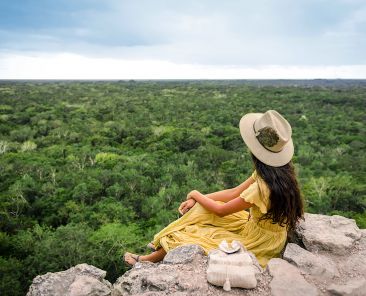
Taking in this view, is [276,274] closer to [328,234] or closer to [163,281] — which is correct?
[163,281]

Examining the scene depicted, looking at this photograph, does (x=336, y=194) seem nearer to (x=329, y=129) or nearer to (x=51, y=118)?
(x=329, y=129)

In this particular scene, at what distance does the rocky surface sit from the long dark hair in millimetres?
384

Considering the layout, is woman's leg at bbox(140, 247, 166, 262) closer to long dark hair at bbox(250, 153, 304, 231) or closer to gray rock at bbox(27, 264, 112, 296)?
gray rock at bbox(27, 264, 112, 296)

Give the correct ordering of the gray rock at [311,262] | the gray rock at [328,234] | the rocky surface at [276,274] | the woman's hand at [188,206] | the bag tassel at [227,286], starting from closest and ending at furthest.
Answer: the bag tassel at [227,286]
the rocky surface at [276,274]
the gray rock at [311,262]
the gray rock at [328,234]
the woman's hand at [188,206]

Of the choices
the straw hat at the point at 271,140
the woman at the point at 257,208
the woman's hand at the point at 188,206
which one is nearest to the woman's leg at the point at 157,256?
the woman at the point at 257,208

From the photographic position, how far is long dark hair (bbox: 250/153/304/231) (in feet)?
13.1

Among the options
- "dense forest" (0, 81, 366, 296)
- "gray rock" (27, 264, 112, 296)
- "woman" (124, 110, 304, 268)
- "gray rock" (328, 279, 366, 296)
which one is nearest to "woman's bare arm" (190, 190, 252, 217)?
"woman" (124, 110, 304, 268)

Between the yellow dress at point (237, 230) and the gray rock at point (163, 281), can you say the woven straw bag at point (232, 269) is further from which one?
the yellow dress at point (237, 230)

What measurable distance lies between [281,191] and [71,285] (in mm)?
2358

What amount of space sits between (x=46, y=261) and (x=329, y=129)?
Result: 27.3 m

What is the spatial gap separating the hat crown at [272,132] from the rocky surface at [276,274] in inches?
43.4

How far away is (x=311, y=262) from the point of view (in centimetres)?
388

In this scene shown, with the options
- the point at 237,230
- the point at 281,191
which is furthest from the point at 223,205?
the point at 281,191

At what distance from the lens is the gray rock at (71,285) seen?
4059mm
